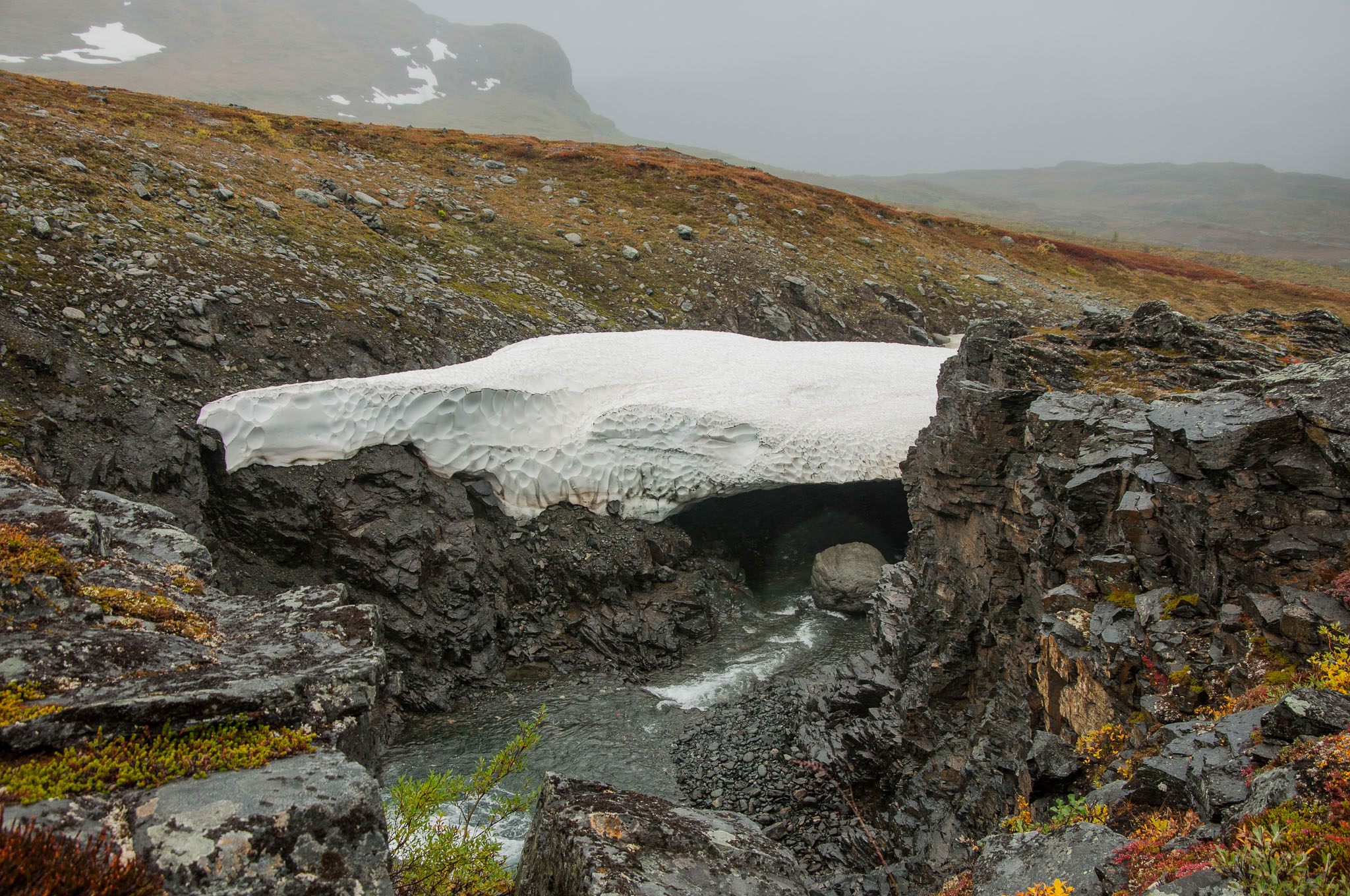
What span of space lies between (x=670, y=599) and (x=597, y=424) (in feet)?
22.7

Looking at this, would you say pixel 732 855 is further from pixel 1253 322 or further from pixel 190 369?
pixel 190 369

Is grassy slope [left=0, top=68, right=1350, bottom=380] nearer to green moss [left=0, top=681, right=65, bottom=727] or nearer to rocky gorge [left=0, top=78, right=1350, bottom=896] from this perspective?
rocky gorge [left=0, top=78, right=1350, bottom=896]

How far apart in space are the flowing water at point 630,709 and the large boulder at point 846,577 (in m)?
0.53

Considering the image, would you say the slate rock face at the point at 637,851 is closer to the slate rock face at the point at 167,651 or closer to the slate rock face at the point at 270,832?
the slate rock face at the point at 167,651

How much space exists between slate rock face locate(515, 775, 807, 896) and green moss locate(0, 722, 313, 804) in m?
3.58

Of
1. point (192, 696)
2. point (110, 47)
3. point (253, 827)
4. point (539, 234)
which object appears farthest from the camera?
point (110, 47)

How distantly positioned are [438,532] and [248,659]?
15411mm

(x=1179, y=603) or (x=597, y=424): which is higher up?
(x=1179, y=603)

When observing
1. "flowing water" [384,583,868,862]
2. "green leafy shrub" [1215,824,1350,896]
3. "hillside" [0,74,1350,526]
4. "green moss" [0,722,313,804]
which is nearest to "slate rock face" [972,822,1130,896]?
"green leafy shrub" [1215,824,1350,896]

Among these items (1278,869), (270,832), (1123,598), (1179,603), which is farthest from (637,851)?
(1123,598)

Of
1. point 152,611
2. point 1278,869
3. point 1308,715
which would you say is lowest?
point 152,611

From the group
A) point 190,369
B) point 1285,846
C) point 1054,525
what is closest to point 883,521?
point 1054,525

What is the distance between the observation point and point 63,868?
4.41m

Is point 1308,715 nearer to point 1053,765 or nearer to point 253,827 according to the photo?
point 1053,765
